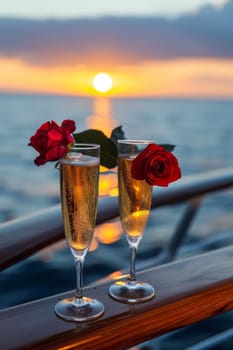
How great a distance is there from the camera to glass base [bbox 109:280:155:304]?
2.56 ft

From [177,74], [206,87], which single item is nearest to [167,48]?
[177,74]

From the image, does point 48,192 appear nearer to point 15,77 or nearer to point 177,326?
point 177,326

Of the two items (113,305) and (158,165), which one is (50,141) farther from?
(113,305)

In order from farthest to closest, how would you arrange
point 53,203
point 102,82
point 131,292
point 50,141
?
1. point 53,203
2. point 102,82
3. point 131,292
4. point 50,141

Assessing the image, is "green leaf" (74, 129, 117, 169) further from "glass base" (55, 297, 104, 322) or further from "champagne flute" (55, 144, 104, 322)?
"glass base" (55, 297, 104, 322)

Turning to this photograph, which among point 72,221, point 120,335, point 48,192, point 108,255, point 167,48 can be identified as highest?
point 167,48

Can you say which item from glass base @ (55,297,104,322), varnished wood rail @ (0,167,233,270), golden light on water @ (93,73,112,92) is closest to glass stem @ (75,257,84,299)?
glass base @ (55,297,104,322)

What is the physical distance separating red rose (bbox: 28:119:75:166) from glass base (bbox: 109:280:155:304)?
0.23 m

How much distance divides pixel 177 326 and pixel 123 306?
8 cm

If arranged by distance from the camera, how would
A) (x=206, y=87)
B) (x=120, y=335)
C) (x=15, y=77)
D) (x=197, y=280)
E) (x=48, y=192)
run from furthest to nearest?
1. (x=206, y=87)
2. (x=15, y=77)
3. (x=48, y=192)
4. (x=197, y=280)
5. (x=120, y=335)

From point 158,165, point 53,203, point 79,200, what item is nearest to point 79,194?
point 79,200

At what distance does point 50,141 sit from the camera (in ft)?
2.27

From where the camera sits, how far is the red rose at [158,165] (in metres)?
0.71

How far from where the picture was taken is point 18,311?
2.39 ft
